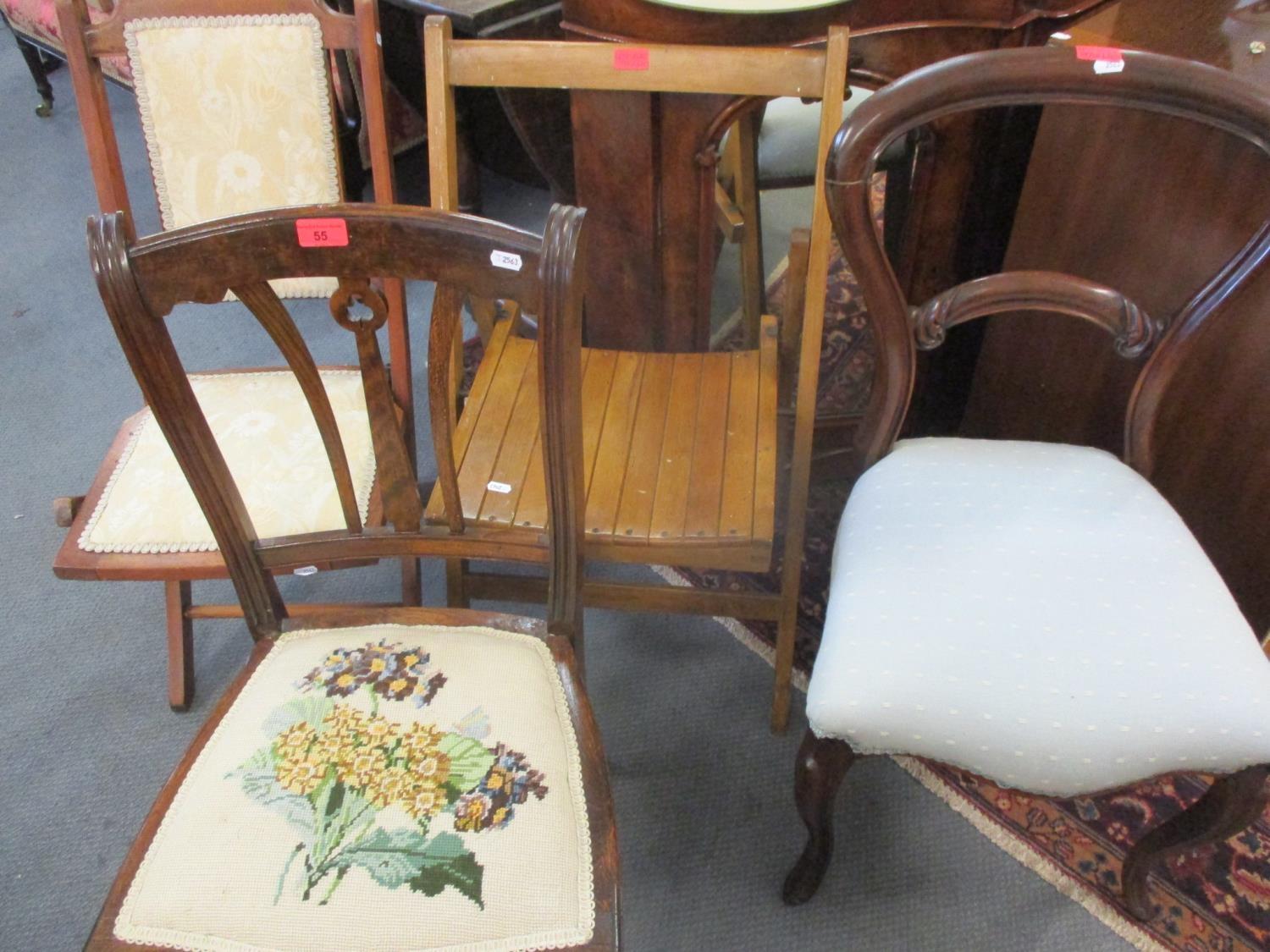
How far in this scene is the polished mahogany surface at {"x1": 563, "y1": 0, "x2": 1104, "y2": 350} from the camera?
1.07m

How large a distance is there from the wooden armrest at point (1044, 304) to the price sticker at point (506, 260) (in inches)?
17.8

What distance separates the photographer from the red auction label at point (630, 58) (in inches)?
38.8

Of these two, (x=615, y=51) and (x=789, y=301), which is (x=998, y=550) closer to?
(x=789, y=301)

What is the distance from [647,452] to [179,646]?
0.75 meters

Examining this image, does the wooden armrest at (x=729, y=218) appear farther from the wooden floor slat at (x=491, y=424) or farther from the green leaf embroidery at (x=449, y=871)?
the green leaf embroidery at (x=449, y=871)

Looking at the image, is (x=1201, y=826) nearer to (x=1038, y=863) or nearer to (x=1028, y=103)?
(x=1038, y=863)

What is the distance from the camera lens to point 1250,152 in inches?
36.7

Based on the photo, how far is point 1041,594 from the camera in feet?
2.84

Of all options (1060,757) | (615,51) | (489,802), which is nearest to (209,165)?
(615,51)

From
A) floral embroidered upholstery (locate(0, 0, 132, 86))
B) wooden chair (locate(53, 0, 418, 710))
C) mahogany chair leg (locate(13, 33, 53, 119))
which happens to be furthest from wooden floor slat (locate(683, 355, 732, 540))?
mahogany chair leg (locate(13, 33, 53, 119))

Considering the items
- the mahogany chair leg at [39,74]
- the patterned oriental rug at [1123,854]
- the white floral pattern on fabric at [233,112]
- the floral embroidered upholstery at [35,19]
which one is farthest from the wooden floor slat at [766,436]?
the mahogany chair leg at [39,74]

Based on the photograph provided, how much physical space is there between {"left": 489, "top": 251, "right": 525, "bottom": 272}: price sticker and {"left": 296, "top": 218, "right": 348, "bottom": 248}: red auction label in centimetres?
12

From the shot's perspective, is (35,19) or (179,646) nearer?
(179,646)

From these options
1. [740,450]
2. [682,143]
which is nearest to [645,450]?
[740,450]
